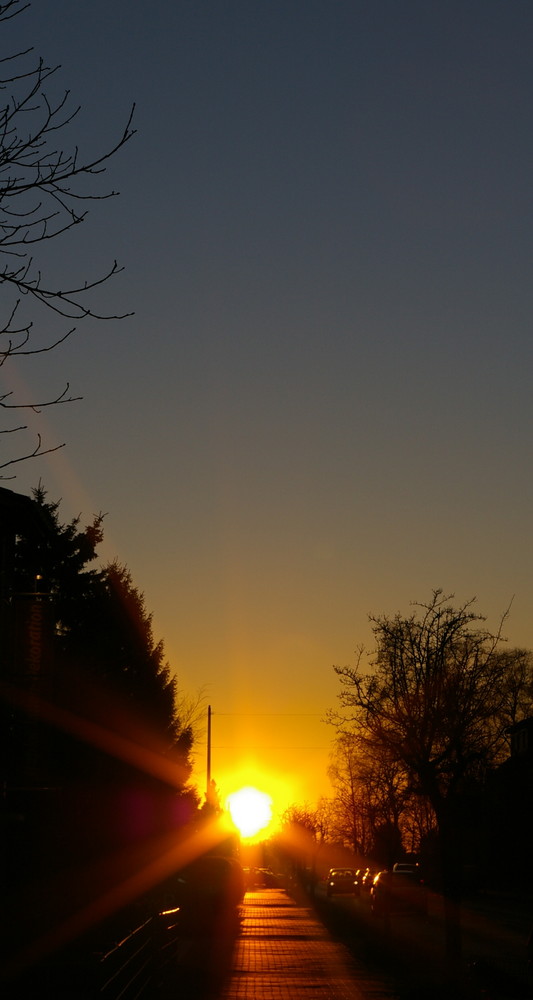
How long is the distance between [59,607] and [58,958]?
116 ft

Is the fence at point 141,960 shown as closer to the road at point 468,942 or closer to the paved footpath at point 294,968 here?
the paved footpath at point 294,968

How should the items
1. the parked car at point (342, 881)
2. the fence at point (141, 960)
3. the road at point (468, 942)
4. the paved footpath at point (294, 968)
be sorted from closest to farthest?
1. the fence at point (141, 960)
2. the road at point (468, 942)
3. the paved footpath at point (294, 968)
4. the parked car at point (342, 881)

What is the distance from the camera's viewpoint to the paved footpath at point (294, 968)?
18531 mm

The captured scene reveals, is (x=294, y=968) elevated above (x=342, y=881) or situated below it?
below

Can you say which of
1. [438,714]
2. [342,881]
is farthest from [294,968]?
[342,881]

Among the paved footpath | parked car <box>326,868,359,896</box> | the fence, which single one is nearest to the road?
the paved footpath

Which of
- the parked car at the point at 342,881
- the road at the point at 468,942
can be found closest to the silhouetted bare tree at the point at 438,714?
the road at the point at 468,942

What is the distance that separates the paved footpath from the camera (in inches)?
730

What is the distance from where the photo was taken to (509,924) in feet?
138

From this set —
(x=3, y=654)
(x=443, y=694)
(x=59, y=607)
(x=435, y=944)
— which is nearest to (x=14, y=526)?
(x=3, y=654)

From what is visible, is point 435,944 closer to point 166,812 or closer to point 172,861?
point 172,861

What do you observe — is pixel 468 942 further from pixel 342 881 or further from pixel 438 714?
pixel 342 881

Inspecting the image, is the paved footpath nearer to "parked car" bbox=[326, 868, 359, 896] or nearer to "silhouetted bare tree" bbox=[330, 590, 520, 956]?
"silhouetted bare tree" bbox=[330, 590, 520, 956]

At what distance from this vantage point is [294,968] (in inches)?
908
